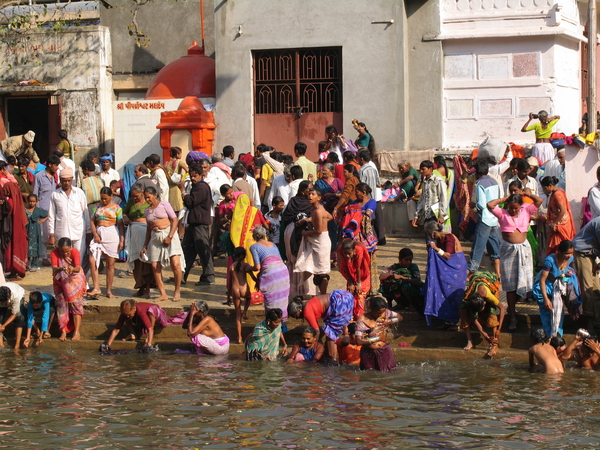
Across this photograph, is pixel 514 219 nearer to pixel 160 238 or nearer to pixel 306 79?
pixel 160 238

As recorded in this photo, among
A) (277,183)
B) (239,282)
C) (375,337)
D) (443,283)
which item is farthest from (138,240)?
(443,283)

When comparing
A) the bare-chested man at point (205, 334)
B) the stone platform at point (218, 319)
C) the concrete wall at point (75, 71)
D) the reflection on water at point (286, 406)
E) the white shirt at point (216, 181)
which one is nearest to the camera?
the reflection on water at point (286, 406)

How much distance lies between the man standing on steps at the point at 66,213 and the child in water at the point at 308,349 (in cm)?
413

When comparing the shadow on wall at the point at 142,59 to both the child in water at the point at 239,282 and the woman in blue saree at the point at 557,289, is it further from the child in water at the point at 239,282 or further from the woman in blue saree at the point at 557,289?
the woman in blue saree at the point at 557,289

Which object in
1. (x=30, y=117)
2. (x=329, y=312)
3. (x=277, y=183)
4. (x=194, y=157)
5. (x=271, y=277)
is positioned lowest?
(x=329, y=312)

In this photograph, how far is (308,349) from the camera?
34.5 ft

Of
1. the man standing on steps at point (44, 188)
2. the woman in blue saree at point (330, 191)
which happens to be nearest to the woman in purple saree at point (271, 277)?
the woman in blue saree at point (330, 191)

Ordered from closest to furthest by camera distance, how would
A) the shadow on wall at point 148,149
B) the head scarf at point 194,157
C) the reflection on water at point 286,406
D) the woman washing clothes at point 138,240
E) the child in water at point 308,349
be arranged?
the reflection on water at point 286,406
the child in water at point 308,349
the woman washing clothes at point 138,240
the head scarf at point 194,157
the shadow on wall at point 148,149

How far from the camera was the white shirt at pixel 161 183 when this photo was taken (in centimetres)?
1357

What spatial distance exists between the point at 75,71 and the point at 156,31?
124 inches

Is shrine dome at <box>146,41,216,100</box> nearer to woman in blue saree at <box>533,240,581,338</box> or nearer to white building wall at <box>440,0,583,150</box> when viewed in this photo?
white building wall at <box>440,0,583,150</box>

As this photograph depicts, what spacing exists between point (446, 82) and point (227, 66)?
4.58 m

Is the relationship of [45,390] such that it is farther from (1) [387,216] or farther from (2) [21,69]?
(2) [21,69]

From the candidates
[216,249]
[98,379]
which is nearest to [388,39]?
[216,249]
